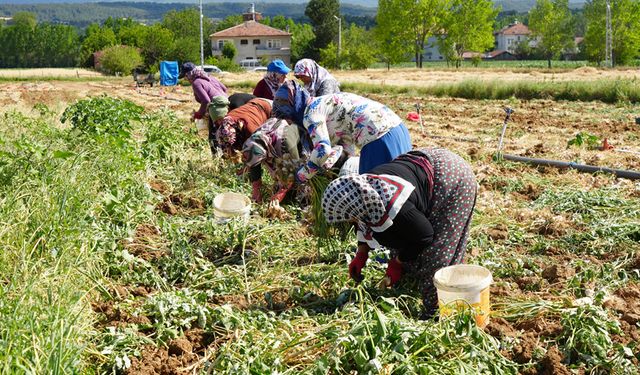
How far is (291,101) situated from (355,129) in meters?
1.13

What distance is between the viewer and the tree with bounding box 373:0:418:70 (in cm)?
6142

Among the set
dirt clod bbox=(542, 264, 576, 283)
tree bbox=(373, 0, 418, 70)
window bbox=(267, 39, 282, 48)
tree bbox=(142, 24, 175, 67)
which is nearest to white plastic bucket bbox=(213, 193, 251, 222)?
dirt clod bbox=(542, 264, 576, 283)

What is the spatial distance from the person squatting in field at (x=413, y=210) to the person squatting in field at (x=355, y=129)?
76 cm

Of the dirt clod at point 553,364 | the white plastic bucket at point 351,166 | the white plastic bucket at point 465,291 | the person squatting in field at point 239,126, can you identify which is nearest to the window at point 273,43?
the person squatting in field at point 239,126

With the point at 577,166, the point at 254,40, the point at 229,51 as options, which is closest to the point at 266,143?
the point at 577,166

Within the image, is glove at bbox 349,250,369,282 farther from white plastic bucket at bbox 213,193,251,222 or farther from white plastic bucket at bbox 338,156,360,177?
white plastic bucket at bbox 213,193,251,222

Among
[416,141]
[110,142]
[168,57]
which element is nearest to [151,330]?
[110,142]

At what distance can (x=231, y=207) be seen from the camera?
18.0 ft

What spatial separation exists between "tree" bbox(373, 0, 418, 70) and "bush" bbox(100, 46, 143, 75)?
20.1 m

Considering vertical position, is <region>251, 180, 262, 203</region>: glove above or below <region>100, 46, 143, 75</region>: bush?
below

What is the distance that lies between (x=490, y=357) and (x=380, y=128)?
183 cm

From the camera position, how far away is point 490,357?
3.18 metres

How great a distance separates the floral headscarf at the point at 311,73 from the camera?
571 centimetres

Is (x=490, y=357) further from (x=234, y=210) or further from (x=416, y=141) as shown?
(x=416, y=141)
